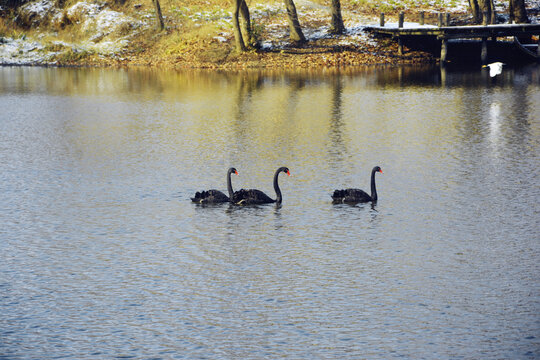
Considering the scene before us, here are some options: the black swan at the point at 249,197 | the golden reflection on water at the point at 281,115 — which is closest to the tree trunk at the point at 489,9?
the golden reflection on water at the point at 281,115

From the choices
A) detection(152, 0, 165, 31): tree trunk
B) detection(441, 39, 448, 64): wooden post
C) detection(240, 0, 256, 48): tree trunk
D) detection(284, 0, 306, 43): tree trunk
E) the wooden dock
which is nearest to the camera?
the wooden dock

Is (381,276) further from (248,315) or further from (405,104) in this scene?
(405,104)

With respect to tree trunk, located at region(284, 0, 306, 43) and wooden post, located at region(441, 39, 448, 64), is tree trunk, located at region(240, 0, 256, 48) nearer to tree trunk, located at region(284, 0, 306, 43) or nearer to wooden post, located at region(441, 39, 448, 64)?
tree trunk, located at region(284, 0, 306, 43)

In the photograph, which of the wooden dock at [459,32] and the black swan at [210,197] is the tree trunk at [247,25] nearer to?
the wooden dock at [459,32]

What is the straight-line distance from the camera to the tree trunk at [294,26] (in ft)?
203

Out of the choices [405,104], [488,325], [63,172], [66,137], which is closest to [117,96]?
[66,137]

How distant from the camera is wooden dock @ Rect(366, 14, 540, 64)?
55.1 metres

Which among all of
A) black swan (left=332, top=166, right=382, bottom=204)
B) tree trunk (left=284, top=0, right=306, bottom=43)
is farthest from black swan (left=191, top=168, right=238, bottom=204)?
tree trunk (left=284, top=0, right=306, bottom=43)

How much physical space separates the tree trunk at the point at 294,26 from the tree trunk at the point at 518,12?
16862 millimetres

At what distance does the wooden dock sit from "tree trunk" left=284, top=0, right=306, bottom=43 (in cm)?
614

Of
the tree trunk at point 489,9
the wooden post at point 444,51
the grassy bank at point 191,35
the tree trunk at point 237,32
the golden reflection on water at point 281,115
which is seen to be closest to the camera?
the golden reflection on water at point 281,115

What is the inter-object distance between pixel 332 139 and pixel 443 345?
1817cm

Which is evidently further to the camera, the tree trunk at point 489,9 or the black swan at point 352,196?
the tree trunk at point 489,9

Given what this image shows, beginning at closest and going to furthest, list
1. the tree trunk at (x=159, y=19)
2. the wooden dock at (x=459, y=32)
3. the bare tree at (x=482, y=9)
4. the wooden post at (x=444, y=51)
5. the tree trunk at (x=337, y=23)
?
1. the wooden dock at (x=459, y=32)
2. the wooden post at (x=444, y=51)
3. the bare tree at (x=482, y=9)
4. the tree trunk at (x=337, y=23)
5. the tree trunk at (x=159, y=19)
